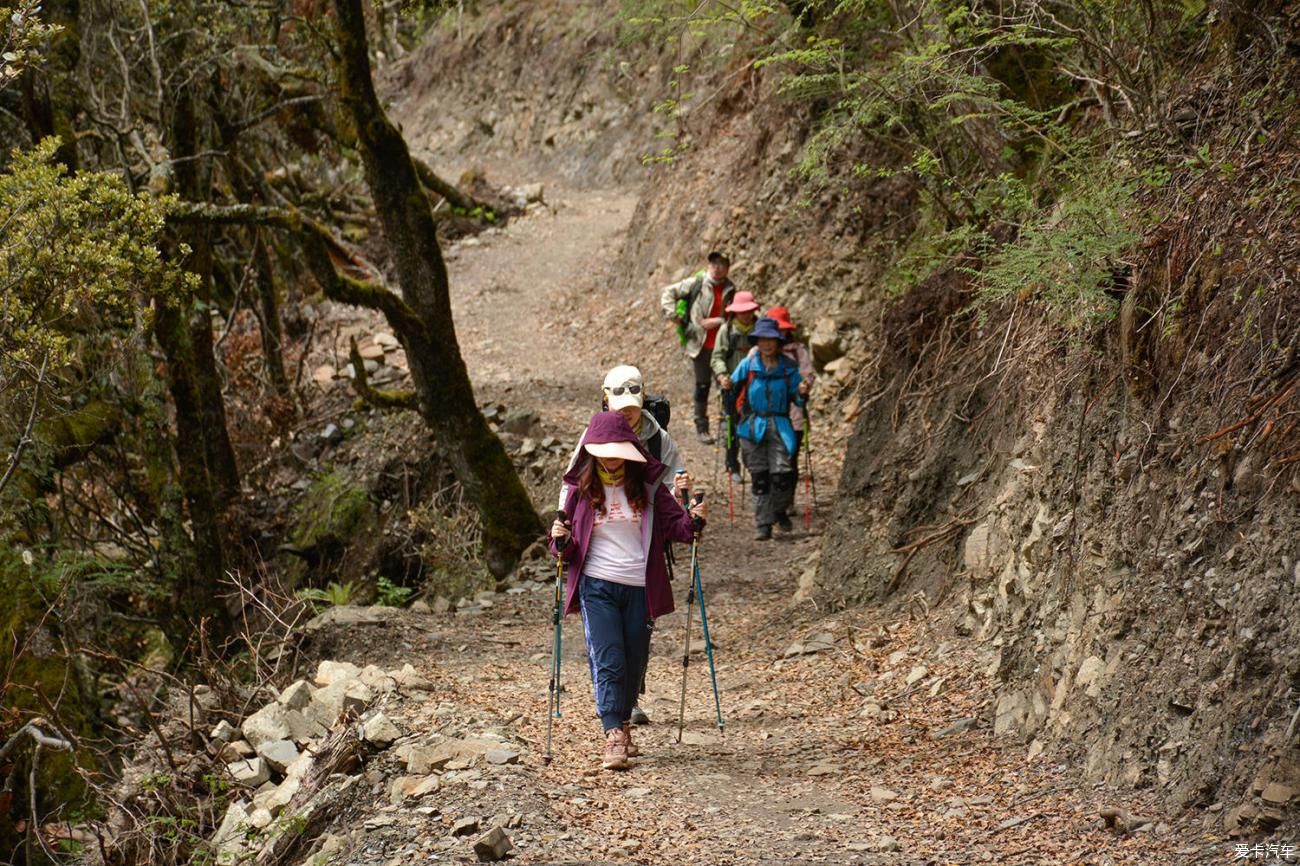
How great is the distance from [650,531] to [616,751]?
117 centimetres

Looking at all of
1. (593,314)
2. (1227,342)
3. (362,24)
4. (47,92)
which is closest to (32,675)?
(47,92)

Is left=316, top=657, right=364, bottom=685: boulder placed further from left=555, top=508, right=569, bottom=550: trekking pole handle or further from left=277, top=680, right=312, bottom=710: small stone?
left=555, top=508, right=569, bottom=550: trekking pole handle

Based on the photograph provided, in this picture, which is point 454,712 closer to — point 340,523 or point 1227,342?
point 1227,342

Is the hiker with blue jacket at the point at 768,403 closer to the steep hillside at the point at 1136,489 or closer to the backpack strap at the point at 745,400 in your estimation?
the backpack strap at the point at 745,400

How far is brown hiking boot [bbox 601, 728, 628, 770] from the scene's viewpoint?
6543 millimetres

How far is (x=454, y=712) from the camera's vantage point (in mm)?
7500

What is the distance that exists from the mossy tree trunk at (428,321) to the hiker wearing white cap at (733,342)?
2.21 m

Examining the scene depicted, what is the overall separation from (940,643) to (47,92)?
9397 mm

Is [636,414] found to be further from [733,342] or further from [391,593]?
[391,593]

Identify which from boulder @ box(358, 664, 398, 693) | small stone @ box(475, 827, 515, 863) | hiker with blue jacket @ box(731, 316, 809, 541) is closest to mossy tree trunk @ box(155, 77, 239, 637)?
boulder @ box(358, 664, 398, 693)

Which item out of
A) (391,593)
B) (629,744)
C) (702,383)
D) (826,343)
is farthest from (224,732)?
(826,343)

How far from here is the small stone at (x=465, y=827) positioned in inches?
226

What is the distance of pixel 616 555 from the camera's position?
6625mm

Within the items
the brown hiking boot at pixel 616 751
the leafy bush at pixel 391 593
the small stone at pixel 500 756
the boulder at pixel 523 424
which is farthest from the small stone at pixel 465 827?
the boulder at pixel 523 424
